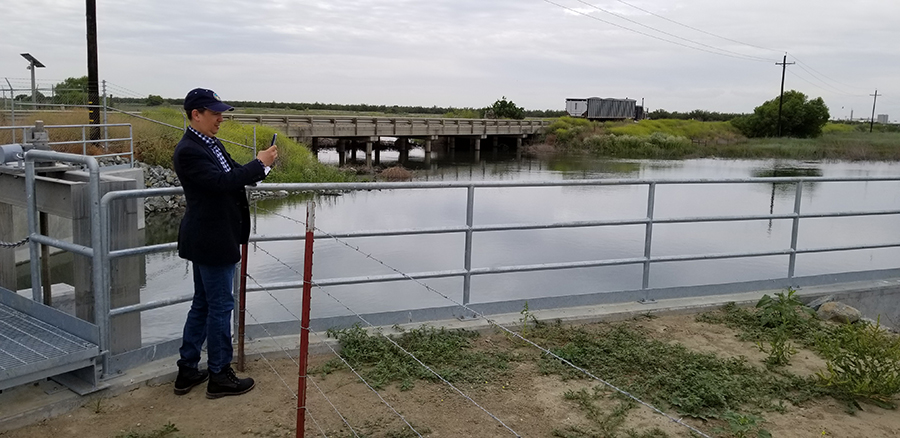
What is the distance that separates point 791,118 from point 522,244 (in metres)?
63.4

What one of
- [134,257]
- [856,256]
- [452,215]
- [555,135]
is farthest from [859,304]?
[555,135]

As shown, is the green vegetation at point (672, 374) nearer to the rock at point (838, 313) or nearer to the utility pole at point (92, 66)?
the rock at point (838, 313)

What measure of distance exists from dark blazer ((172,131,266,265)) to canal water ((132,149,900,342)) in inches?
51.9

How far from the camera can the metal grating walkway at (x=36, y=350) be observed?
384 cm

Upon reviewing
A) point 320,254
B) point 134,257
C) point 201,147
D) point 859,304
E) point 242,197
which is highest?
point 201,147

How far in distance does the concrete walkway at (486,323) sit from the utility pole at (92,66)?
19.9 metres

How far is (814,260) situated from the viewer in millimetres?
14805

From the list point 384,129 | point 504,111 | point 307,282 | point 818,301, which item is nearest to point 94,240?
point 307,282

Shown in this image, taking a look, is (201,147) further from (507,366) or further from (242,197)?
(507,366)

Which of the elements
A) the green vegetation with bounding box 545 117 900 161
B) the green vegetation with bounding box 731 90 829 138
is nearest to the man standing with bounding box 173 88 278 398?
the green vegetation with bounding box 545 117 900 161

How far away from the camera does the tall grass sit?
72.6 feet

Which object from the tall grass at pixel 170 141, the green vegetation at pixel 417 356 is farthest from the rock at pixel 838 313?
the tall grass at pixel 170 141

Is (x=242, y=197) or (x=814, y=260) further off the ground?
(x=242, y=197)

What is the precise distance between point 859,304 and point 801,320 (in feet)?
5.66
